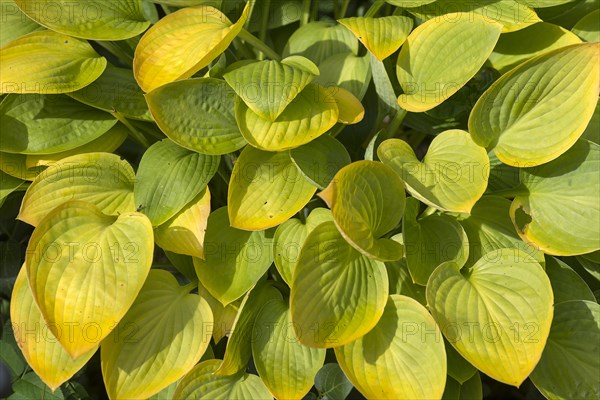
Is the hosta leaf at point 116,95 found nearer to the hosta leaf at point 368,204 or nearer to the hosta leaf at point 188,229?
the hosta leaf at point 188,229

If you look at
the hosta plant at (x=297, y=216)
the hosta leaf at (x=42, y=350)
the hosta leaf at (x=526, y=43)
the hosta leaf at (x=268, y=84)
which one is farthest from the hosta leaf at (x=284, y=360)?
the hosta leaf at (x=526, y=43)

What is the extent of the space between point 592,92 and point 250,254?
0.78 m

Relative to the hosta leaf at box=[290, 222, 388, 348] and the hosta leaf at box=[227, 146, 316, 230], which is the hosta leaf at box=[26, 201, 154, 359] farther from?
the hosta leaf at box=[290, 222, 388, 348]

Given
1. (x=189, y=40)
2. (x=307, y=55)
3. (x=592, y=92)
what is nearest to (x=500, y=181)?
(x=592, y=92)

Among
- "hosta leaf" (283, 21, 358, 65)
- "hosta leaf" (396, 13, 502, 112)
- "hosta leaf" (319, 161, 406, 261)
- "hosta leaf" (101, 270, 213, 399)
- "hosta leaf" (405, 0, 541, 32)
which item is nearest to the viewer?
"hosta leaf" (319, 161, 406, 261)

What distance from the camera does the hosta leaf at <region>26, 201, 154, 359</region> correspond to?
1.14 meters

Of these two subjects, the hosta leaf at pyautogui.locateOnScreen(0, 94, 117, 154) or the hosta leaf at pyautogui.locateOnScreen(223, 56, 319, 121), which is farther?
the hosta leaf at pyautogui.locateOnScreen(0, 94, 117, 154)

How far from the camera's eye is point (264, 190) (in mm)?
1305

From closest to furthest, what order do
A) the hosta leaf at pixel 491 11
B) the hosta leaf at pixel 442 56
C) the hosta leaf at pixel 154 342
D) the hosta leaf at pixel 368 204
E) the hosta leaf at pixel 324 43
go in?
1. the hosta leaf at pixel 368 204
2. the hosta leaf at pixel 154 342
3. the hosta leaf at pixel 442 56
4. the hosta leaf at pixel 491 11
5. the hosta leaf at pixel 324 43

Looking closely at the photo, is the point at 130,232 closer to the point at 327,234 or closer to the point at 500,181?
the point at 327,234

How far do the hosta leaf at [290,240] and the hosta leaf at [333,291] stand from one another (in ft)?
0.25

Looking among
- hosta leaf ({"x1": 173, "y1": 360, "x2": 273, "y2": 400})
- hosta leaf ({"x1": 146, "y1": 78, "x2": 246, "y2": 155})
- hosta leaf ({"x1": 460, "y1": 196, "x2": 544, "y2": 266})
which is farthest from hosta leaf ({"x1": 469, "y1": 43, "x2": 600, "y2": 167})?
hosta leaf ({"x1": 173, "y1": 360, "x2": 273, "y2": 400})

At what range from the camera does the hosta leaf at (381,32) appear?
132cm

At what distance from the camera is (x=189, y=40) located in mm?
1366
